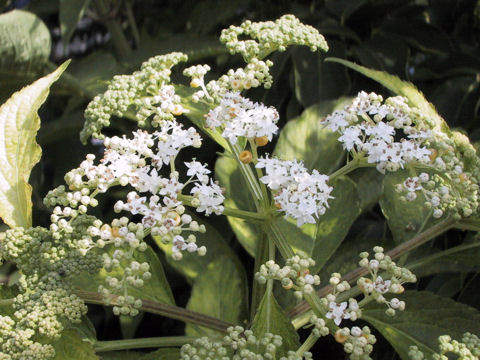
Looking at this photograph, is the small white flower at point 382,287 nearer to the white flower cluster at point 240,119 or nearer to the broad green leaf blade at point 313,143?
the white flower cluster at point 240,119

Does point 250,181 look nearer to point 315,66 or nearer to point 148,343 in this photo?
point 148,343

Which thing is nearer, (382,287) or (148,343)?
(382,287)

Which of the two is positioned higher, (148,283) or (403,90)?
(403,90)

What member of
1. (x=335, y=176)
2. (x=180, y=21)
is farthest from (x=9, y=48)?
(x=335, y=176)

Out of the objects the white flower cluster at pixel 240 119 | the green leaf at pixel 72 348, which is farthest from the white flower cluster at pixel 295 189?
the green leaf at pixel 72 348

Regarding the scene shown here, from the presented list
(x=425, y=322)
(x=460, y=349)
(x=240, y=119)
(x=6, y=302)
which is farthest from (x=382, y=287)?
(x=6, y=302)

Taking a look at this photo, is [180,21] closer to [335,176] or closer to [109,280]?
[335,176]
